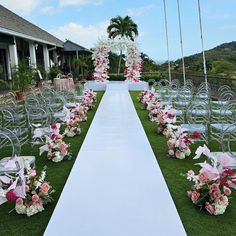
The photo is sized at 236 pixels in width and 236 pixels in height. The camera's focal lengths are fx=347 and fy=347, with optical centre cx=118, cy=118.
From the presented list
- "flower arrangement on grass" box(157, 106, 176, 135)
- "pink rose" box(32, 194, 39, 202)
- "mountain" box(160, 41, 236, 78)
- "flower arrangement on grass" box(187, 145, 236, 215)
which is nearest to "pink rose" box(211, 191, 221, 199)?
"flower arrangement on grass" box(187, 145, 236, 215)

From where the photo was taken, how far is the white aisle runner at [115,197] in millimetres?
3227

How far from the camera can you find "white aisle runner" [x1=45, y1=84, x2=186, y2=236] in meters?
3.23

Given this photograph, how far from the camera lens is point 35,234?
3.59m

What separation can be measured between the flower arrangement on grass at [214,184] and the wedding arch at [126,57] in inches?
658

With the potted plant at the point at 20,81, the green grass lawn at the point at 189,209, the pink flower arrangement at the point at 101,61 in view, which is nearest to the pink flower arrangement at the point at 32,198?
the green grass lawn at the point at 189,209

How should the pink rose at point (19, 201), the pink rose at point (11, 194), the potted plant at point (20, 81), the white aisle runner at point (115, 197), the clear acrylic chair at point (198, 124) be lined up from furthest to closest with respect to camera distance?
the potted plant at point (20, 81) < the clear acrylic chair at point (198, 124) < the pink rose at point (19, 201) < the pink rose at point (11, 194) < the white aisle runner at point (115, 197)

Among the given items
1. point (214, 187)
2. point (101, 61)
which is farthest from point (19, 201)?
point (101, 61)

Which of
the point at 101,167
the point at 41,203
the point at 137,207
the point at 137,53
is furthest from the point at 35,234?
the point at 137,53

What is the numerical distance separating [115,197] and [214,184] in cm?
111

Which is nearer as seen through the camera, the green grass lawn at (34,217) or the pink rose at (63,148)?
the green grass lawn at (34,217)

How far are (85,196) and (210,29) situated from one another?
12802mm

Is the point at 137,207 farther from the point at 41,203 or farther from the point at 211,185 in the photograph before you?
the point at 41,203

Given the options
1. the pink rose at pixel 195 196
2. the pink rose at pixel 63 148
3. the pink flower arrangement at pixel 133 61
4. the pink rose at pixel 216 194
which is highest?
the pink flower arrangement at pixel 133 61

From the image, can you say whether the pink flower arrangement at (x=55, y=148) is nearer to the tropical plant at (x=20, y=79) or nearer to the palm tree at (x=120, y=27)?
the tropical plant at (x=20, y=79)
